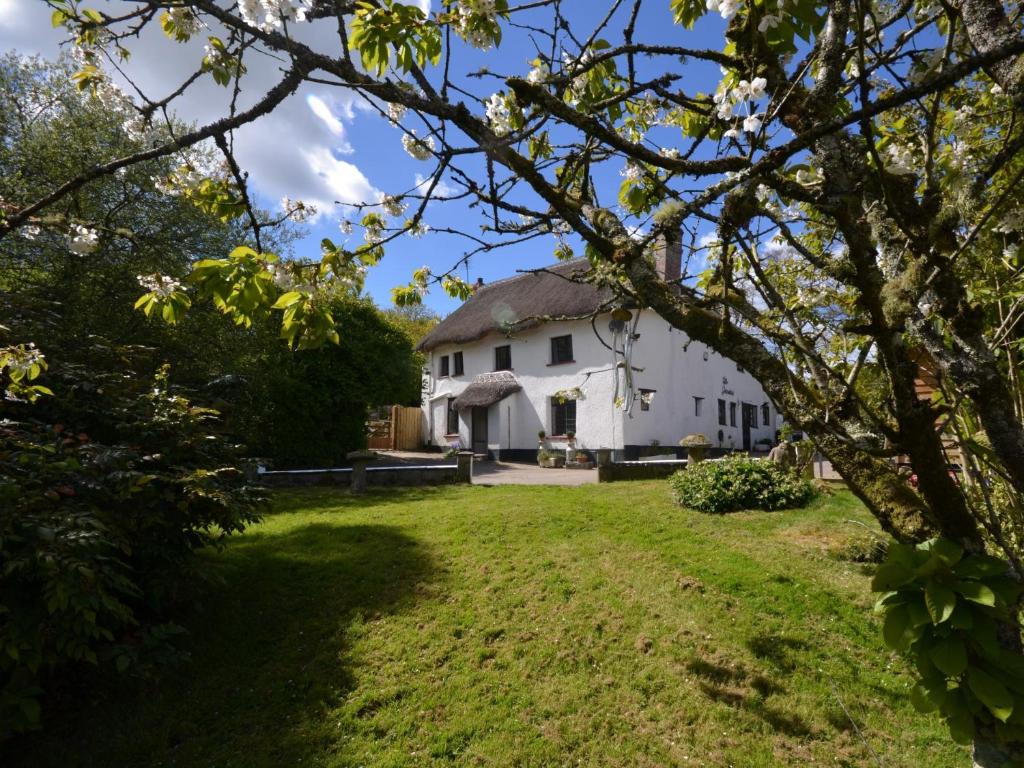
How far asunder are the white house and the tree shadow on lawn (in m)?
10.4

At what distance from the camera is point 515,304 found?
2256 centimetres

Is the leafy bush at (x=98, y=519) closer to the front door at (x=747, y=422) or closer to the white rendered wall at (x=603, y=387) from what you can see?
the white rendered wall at (x=603, y=387)

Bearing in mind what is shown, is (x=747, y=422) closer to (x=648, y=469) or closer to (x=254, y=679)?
(x=648, y=469)

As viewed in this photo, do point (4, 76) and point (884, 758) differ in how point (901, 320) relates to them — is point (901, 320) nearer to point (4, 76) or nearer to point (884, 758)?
point (884, 758)

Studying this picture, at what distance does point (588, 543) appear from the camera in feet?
22.6

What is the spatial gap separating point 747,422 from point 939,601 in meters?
23.9

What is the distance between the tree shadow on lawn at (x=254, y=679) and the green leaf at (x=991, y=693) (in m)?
3.80

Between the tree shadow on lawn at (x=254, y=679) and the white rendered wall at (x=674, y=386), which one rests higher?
the white rendered wall at (x=674, y=386)

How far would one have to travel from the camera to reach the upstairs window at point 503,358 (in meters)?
21.8

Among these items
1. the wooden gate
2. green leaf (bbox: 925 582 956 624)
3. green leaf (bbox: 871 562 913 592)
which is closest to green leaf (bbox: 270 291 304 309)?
green leaf (bbox: 871 562 913 592)

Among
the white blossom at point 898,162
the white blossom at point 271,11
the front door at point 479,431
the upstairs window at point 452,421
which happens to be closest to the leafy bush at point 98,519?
the white blossom at point 271,11

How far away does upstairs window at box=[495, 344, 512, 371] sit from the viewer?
21812 mm

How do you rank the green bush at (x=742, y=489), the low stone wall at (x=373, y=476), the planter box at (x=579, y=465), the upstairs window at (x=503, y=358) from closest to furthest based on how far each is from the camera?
the green bush at (x=742, y=489), the low stone wall at (x=373, y=476), the planter box at (x=579, y=465), the upstairs window at (x=503, y=358)

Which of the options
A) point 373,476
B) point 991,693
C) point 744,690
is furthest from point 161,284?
point 373,476
